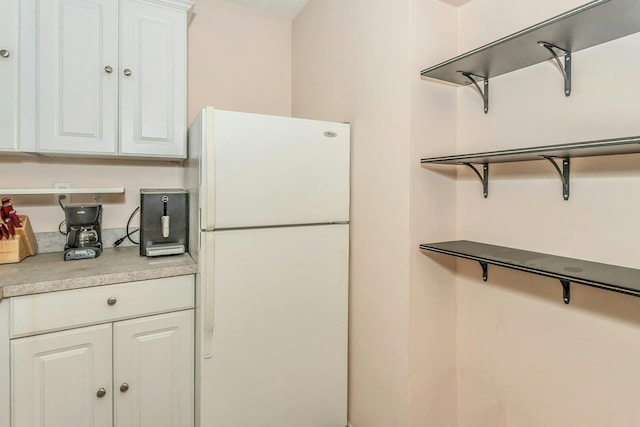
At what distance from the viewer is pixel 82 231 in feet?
5.81

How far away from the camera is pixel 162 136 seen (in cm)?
184

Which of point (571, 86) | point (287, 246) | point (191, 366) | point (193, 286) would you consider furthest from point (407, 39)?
point (191, 366)

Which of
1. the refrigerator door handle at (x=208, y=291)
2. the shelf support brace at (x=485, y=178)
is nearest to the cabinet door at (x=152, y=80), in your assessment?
the refrigerator door handle at (x=208, y=291)

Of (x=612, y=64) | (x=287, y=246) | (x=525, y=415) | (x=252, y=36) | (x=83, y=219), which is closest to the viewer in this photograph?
(x=612, y=64)

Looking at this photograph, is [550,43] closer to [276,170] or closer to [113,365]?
[276,170]

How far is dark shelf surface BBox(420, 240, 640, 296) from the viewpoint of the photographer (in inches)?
33.7

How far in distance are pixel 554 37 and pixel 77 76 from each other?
200 centimetres

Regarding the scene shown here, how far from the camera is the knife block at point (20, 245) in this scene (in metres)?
1.60

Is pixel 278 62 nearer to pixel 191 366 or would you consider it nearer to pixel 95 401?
pixel 191 366

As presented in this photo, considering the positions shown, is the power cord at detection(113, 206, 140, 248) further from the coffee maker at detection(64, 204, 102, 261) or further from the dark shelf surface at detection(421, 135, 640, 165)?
the dark shelf surface at detection(421, 135, 640, 165)

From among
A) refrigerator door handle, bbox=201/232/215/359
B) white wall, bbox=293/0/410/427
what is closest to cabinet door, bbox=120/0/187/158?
refrigerator door handle, bbox=201/232/215/359

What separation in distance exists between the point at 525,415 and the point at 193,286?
148 centimetres

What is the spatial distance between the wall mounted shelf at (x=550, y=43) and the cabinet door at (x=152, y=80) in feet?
4.32

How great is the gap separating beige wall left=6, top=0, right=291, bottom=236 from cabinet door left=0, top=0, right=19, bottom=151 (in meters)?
0.31
